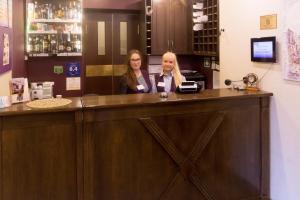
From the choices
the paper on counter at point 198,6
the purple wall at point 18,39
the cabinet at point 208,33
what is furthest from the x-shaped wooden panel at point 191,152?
the paper on counter at point 198,6

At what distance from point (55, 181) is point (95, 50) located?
3.71 metres

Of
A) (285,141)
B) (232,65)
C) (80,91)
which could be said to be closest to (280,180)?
(285,141)

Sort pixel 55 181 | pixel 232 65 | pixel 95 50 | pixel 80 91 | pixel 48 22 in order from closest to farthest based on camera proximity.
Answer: pixel 55 181
pixel 232 65
pixel 48 22
pixel 80 91
pixel 95 50

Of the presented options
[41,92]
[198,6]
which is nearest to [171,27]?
[198,6]

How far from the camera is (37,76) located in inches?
192

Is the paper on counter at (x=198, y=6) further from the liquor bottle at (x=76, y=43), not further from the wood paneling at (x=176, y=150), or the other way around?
the wood paneling at (x=176, y=150)

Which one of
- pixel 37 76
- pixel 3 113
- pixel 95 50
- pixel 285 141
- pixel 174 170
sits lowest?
pixel 174 170

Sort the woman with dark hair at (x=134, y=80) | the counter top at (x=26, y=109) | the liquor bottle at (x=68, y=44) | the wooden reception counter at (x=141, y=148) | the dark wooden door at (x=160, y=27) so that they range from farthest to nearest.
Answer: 1. the dark wooden door at (x=160, y=27)
2. the liquor bottle at (x=68, y=44)
3. the woman with dark hair at (x=134, y=80)
4. the wooden reception counter at (x=141, y=148)
5. the counter top at (x=26, y=109)

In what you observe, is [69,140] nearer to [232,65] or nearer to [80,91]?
[232,65]

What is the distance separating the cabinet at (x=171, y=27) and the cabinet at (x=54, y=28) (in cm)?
132

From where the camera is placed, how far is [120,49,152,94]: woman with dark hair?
3.61 meters

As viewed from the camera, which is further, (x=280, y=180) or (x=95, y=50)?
(x=95, y=50)

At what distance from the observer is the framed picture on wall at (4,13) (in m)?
2.87

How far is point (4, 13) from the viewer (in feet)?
9.86
